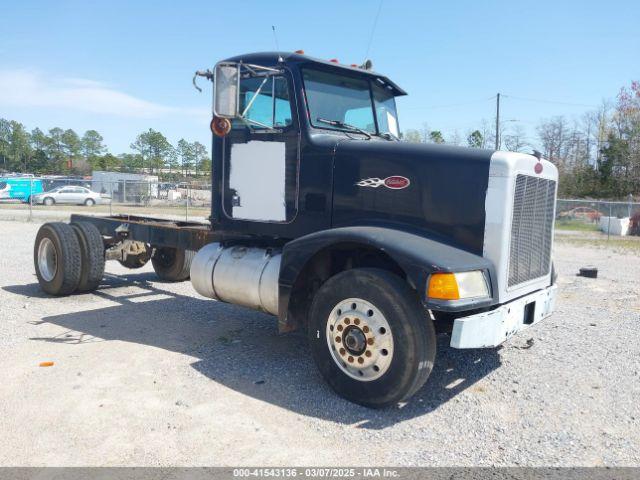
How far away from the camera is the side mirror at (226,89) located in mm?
4883

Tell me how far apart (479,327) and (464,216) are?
0.88 metres

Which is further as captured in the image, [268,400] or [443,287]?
[268,400]

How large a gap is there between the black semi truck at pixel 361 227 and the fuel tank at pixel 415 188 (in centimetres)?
1

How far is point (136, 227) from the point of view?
770 centimetres

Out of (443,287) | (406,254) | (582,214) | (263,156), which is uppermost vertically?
(263,156)

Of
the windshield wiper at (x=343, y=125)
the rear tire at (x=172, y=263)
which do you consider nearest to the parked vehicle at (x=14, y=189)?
the rear tire at (x=172, y=263)

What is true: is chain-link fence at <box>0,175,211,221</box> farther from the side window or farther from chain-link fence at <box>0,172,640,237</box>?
the side window

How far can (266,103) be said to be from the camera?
5430 millimetres

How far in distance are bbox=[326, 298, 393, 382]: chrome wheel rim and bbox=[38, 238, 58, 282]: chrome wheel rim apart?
5.41 meters

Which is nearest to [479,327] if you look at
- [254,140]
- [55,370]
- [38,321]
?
[254,140]

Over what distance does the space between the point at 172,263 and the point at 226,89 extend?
16.0 ft

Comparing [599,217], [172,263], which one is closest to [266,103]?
[172,263]

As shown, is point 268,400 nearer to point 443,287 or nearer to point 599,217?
point 443,287

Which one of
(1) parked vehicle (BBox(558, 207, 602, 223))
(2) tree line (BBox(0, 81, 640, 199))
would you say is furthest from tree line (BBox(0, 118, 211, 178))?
(1) parked vehicle (BBox(558, 207, 602, 223))
